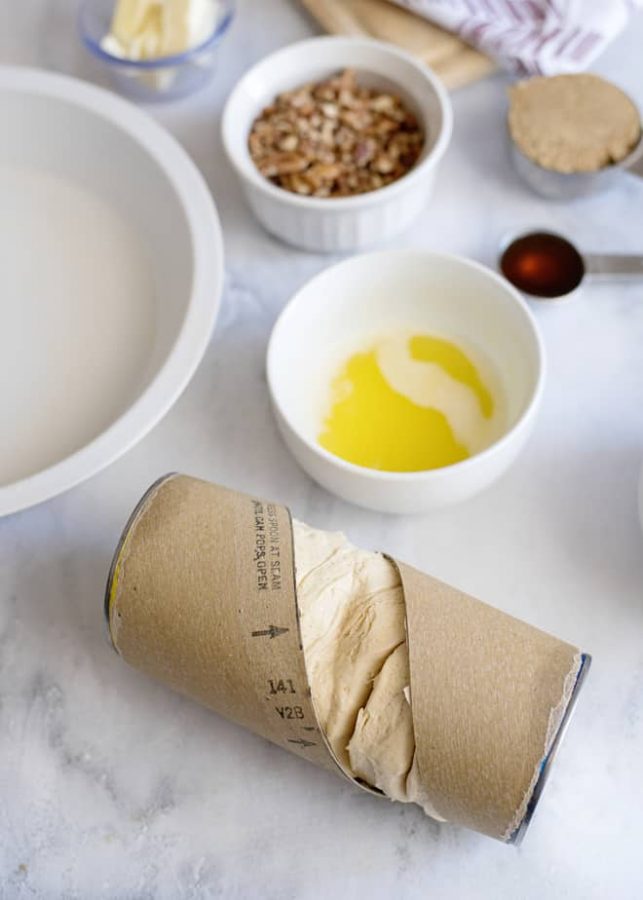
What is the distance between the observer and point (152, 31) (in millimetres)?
996

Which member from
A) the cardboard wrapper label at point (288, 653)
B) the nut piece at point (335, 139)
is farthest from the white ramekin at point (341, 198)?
the cardboard wrapper label at point (288, 653)

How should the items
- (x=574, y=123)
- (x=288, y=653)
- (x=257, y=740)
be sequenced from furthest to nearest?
(x=574, y=123) → (x=257, y=740) → (x=288, y=653)

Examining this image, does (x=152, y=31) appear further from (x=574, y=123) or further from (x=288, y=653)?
(x=288, y=653)

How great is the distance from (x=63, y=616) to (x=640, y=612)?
17.7 inches

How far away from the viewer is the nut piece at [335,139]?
0.90 meters

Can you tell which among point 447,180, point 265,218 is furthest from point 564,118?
point 265,218

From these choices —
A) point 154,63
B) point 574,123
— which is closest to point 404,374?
point 574,123

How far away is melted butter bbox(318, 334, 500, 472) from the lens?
0.79 metres

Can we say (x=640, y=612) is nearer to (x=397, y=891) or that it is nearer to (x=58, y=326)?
(x=397, y=891)

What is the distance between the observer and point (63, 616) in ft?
2.52

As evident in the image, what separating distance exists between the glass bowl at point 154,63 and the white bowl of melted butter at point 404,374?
33cm

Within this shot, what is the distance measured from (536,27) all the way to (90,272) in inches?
20.5

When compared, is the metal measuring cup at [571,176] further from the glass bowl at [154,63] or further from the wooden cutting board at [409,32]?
the glass bowl at [154,63]

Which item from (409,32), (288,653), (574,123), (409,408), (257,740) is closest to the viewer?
(288,653)
